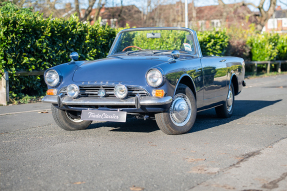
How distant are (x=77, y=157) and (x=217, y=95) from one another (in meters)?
3.21

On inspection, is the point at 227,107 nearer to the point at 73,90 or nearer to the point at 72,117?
the point at 72,117

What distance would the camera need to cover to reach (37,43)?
424 inches

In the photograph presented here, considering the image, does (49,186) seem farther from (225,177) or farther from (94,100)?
(94,100)

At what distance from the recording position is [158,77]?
5016 mm

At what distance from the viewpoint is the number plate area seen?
504cm

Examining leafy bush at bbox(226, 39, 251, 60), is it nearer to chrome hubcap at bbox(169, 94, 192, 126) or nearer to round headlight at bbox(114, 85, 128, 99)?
chrome hubcap at bbox(169, 94, 192, 126)

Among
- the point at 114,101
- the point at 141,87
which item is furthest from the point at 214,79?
the point at 114,101

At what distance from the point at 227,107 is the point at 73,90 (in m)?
3.26

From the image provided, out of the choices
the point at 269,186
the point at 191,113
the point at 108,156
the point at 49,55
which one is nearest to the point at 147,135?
the point at 191,113

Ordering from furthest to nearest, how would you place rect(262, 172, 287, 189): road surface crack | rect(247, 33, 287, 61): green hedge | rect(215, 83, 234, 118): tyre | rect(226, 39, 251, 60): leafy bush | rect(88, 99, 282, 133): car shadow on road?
rect(247, 33, 287, 61): green hedge, rect(226, 39, 251, 60): leafy bush, rect(215, 83, 234, 118): tyre, rect(88, 99, 282, 133): car shadow on road, rect(262, 172, 287, 189): road surface crack

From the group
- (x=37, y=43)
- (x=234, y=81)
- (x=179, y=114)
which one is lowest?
(x=179, y=114)

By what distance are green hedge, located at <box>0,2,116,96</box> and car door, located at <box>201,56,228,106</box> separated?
5666mm

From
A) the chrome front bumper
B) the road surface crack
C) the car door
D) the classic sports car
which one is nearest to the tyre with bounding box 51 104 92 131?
the classic sports car

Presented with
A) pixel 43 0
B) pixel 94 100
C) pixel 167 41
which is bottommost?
pixel 94 100
